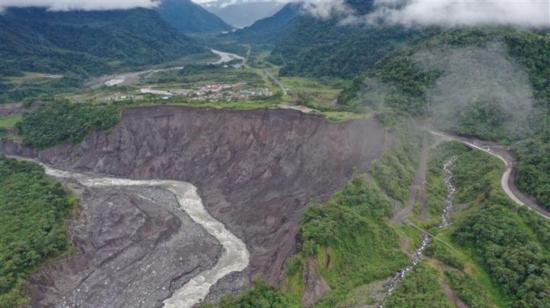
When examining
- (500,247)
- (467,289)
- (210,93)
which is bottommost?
(467,289)

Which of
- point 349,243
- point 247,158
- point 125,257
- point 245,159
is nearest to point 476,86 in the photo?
point 247,158

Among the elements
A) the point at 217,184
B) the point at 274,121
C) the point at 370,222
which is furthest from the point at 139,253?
the point at 274,121

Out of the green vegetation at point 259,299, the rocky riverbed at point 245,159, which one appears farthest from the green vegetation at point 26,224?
the green vegetation at point 259,299

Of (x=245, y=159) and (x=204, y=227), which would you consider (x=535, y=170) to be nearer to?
(x=245, y=159)

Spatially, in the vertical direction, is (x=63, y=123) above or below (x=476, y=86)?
below

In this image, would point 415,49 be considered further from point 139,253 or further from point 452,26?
point 139,253

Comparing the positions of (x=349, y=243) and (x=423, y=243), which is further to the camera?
(x=423, y=243)

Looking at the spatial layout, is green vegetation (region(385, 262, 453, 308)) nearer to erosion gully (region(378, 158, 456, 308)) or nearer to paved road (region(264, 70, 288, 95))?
erosion gully (region(378, 158, 456, 308))
